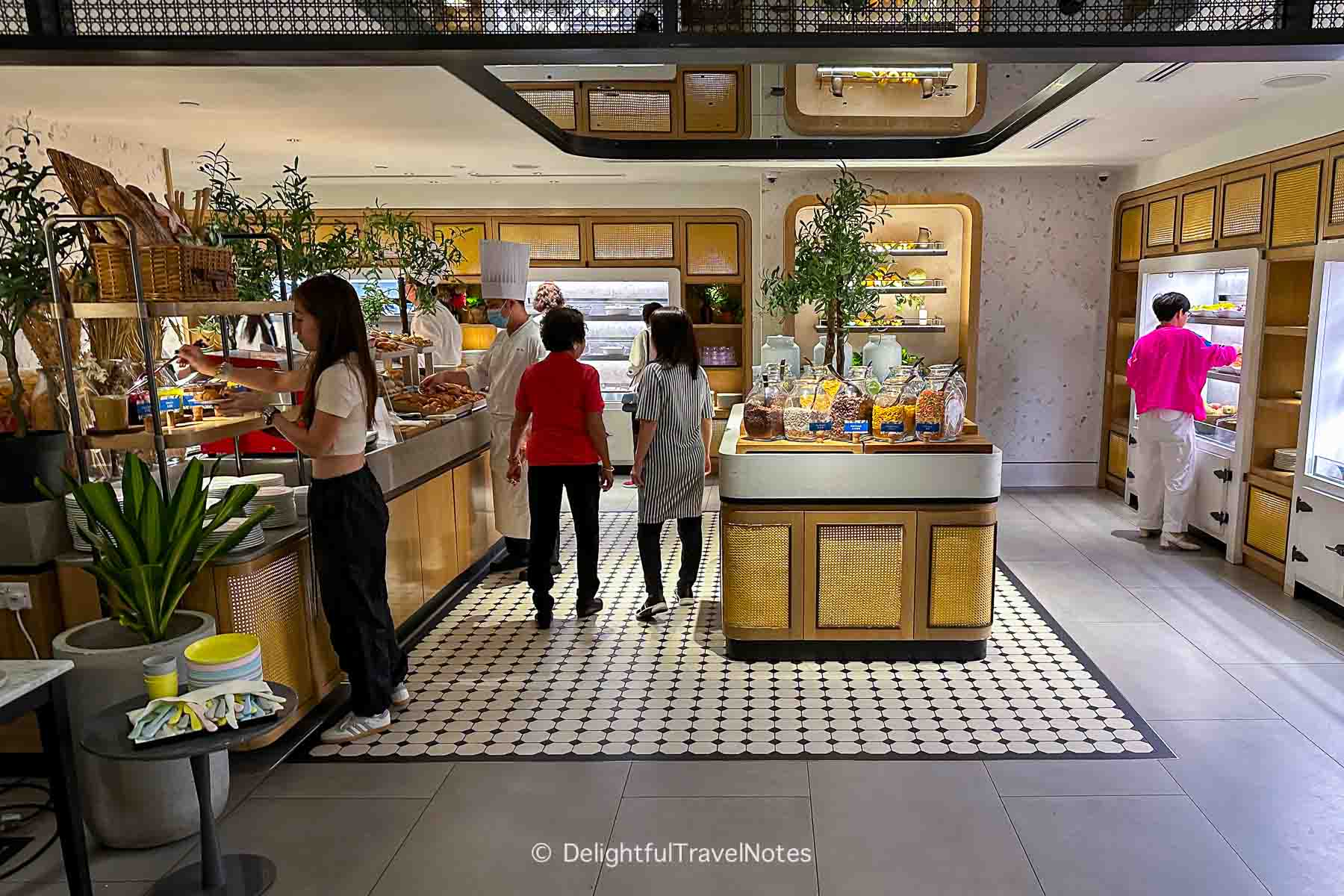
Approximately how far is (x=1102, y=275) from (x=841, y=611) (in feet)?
16.8

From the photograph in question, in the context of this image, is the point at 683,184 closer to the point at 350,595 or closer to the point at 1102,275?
the point at 1102,275

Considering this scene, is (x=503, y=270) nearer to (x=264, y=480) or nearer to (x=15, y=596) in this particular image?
(x=264, y=480)

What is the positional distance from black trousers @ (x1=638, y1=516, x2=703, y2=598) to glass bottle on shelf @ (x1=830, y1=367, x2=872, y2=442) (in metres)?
0.97

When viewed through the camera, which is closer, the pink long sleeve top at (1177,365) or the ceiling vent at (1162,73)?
the ceiling vent at (1162,73)

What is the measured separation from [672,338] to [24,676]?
115 inches

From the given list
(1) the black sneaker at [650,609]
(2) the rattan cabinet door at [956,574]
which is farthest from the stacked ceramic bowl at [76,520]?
(2) the rattan cabinet door at [956,574]

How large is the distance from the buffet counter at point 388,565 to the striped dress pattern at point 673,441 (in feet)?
3.66

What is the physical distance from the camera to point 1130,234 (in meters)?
7.27

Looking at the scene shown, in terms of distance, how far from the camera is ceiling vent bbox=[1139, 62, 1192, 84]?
4004mm

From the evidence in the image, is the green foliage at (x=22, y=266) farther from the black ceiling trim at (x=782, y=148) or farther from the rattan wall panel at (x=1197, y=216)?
the rattan wall panel at (x=1197, y=216)

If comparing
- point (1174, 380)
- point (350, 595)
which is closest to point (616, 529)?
point (350, 595)

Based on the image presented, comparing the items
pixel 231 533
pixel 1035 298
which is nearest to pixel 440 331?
pixel 231 533

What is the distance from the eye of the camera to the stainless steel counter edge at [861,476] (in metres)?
3.91

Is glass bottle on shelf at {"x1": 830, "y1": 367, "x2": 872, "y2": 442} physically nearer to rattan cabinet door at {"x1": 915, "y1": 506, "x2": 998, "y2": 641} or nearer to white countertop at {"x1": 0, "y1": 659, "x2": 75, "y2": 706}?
rattan cabinet door at {"x1": 915, "y1": 506, "x2": 998, "y2": 641}
